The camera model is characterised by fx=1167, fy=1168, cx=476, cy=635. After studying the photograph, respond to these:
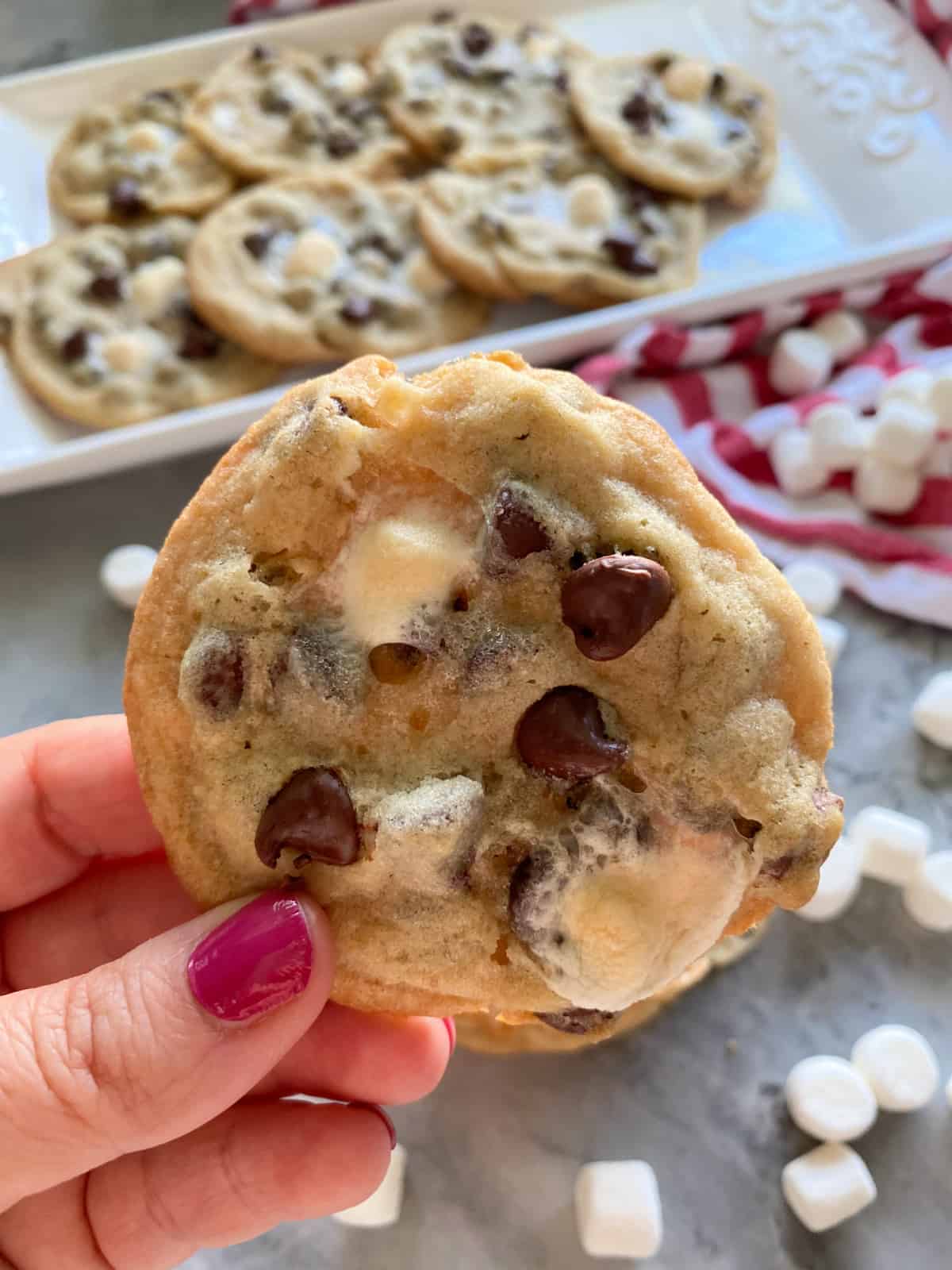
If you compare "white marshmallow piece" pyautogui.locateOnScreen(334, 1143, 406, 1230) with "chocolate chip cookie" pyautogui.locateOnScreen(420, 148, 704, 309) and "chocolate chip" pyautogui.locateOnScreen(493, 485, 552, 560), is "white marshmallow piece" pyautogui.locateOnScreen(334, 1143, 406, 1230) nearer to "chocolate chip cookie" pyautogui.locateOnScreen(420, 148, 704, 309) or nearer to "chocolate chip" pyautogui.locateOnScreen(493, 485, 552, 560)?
"chocolate chip" pyautogui.locateOnScreen(493, 485, 552, 560)

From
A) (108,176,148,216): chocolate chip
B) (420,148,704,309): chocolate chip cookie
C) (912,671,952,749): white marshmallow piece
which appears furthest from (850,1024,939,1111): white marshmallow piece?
(108,176,148,216): chocolate chip

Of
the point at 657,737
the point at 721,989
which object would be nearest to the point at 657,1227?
the point at 721,989

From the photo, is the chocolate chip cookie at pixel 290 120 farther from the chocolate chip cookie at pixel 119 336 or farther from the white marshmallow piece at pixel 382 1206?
the white marshmallow piece at pixel 382 1206

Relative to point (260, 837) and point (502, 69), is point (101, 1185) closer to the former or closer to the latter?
point (260, 837)

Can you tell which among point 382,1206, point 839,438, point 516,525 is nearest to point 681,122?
point 839,438

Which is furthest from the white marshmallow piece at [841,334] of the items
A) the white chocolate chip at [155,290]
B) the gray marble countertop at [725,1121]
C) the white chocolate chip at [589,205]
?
the white chocolate chip at [155,290]
